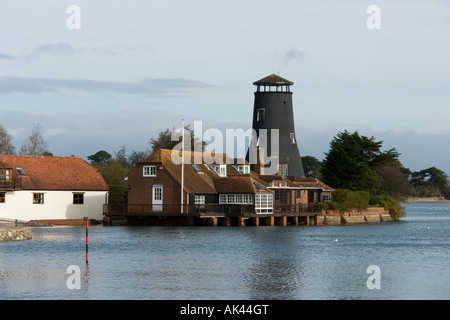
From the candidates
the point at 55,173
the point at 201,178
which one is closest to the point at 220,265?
the point at 201,178

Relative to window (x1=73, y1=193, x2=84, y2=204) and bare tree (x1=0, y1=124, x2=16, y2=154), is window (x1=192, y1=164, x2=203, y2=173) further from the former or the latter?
bare tree (x1=0, y1=124, x2=16, y2=154)

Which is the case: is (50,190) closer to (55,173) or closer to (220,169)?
(55,173)

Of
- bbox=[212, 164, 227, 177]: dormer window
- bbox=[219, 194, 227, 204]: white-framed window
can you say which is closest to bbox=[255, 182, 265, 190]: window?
bbox=[219, 194, 227, 204]: white-framed window

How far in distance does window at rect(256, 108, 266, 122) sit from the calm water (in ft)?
101

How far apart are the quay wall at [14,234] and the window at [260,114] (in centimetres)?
4619

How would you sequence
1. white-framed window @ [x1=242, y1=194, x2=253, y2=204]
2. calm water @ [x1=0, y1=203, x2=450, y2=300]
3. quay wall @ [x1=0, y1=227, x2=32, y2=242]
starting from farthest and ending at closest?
1. white-framed window @ [x1=242, y1=194, x2=253, y2=204]
2. quay wall @ [x1=0, y1=227, x2=32, y2=242]
3. calm water @ [x1=0, y1=203, x2=450, y2=300]

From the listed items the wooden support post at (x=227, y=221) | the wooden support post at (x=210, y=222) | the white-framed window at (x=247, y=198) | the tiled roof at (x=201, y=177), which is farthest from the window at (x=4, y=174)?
the white-framed window at (x=247, y=198)

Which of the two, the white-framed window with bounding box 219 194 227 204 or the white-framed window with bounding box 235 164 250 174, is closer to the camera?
the white-framed window with bounding box 219 194 227 204

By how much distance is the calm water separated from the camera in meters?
30.6

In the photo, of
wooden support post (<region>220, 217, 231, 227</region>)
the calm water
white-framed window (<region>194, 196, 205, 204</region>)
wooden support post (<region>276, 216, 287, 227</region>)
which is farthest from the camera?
wooden support post (<region>276, 216, 287, 227</region>)

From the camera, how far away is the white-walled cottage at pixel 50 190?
65.4 meters

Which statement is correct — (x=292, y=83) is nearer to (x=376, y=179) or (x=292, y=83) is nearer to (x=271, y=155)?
(x=271, y=155)
